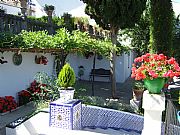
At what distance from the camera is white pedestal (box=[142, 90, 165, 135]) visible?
3.66 m

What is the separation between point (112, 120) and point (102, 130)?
42 centimetres

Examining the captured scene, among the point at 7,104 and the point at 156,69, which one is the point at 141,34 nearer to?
the point at 7,104

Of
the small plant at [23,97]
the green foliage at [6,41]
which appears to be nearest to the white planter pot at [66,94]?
the green foliage at [6,41]

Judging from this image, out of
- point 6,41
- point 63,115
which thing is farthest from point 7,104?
point 63,115

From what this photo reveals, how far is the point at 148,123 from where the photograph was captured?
3818mm

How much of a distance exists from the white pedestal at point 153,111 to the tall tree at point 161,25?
23.1 ft

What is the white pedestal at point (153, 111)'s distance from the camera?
366 centimetres

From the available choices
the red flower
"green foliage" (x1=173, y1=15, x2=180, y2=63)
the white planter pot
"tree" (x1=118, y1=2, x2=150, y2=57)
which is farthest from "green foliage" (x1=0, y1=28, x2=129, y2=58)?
"green foliage" (x1=173, y1=15, x2=180, y2=63)

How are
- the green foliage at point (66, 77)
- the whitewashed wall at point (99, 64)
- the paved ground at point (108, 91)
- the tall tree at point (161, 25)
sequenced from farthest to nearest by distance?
1. the whitewashed wall at point (99, 64)
2. the paved ground at point (108, 91)
3. the tall tree at point (161, 25)
4. the green foliage at point (66, 77)

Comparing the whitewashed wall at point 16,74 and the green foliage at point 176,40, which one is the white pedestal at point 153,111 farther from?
the green foliage at point 176,40

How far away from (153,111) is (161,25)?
7.36 m

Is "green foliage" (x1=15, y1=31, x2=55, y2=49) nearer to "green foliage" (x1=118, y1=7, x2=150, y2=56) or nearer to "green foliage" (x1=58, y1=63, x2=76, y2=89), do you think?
"green foliage" (x1=58, y1=63, x2=76, y2=89)

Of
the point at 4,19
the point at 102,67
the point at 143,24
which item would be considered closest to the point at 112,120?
the point at 4,19

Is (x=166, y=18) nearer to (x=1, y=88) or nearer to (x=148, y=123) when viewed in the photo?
(x=1, y=88)
